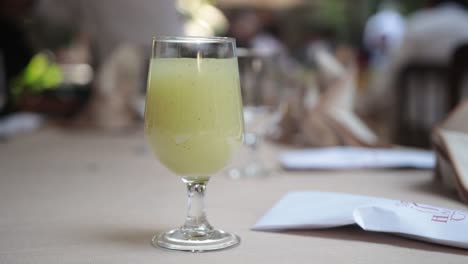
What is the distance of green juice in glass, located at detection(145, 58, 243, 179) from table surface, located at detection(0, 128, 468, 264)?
0.25ft

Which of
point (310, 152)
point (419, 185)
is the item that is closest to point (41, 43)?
point (310, 152)

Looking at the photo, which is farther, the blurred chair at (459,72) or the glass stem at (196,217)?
the blurred chair at (459,72)

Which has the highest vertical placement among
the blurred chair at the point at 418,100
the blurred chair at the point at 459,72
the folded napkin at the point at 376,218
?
the blurred chair at the point at 459,72

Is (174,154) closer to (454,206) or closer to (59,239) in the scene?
(59,239)

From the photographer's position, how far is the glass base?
1.93 ft

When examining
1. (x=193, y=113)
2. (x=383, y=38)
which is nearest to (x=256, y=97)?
(x=193, y=113)

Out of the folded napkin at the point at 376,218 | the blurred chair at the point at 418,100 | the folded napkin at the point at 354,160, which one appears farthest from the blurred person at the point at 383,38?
the folded napkin at the point at 376,218

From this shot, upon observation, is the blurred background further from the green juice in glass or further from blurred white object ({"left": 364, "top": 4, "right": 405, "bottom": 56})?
blurred white object ({"left": 364, "top": 4, "right": 405, "bottom": 56})

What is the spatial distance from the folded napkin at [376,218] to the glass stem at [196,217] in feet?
0.19

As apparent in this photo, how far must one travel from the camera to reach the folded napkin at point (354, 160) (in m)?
1.07

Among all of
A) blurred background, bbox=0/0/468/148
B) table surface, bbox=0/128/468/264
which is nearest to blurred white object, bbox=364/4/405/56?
blurred background, bbox=0/0/468/148

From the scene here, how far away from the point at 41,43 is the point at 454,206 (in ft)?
5.98

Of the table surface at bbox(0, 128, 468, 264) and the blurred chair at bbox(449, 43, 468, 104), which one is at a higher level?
the blurred chair at bbox(449, 43, 468, 104)

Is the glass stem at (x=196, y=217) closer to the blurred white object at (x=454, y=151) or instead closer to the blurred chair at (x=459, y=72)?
the blurred white object at (x=454, y=151)
